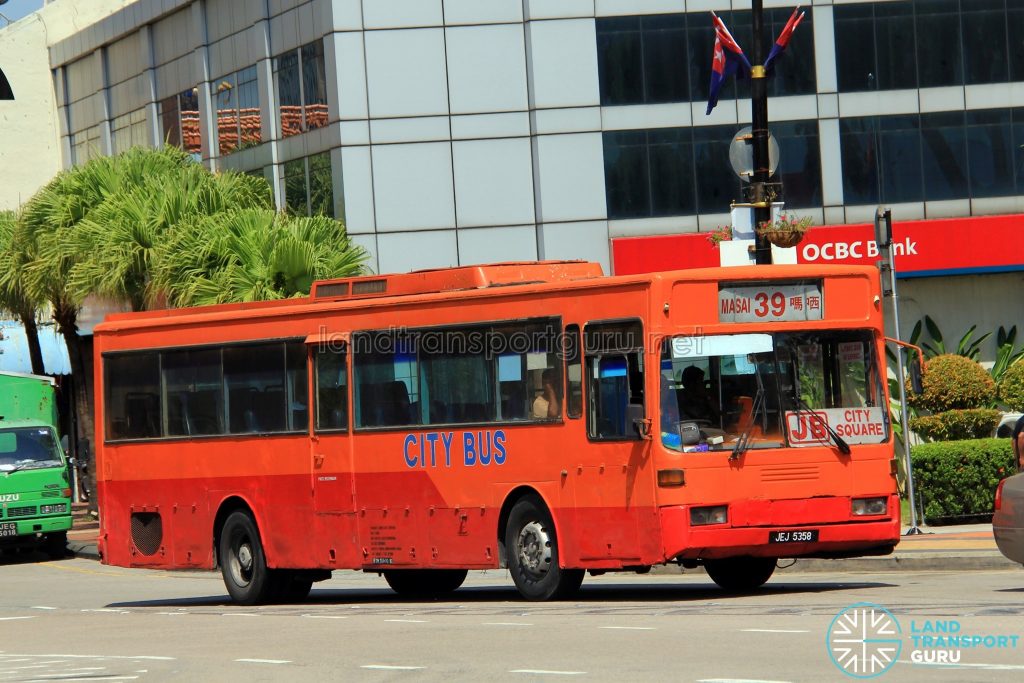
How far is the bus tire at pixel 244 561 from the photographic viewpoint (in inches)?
765

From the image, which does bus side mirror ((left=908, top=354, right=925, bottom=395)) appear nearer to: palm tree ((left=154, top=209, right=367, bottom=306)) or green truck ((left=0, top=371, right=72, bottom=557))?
palm tree ((left=154, top=209, right=367, bottom=306))

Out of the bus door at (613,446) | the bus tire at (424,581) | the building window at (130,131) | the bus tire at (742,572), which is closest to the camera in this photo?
the bus door at (613,446)

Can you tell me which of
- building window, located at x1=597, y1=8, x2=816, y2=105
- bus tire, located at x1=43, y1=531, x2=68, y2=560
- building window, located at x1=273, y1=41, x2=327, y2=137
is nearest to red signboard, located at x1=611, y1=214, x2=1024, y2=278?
building window, located at x1=597, y1=8, x2=816, y2=105

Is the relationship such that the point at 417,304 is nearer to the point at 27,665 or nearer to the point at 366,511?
the point at 366,511

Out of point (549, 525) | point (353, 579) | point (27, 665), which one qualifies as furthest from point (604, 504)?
point (353, 579)

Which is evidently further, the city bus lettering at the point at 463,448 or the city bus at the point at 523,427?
the city bus lettering at the point at 463,448

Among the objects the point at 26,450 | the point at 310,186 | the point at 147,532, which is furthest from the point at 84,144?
the point at 147,532

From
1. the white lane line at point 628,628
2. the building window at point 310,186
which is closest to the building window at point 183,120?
the building window at point 310,186

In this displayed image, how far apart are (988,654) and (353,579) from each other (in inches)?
624

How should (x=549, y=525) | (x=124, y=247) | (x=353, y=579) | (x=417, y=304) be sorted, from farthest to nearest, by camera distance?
1. (x=124, y=247)
2. (x=353, y=579)
3. (x=417, y=304)
4. (x=549, y=525)

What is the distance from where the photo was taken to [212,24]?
47812 millimetres

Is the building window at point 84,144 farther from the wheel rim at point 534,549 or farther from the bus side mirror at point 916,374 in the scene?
the wheel rim at point 534,549

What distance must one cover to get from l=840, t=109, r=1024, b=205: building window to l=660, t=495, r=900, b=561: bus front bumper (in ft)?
86.2

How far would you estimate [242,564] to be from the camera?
19719 millimetres
